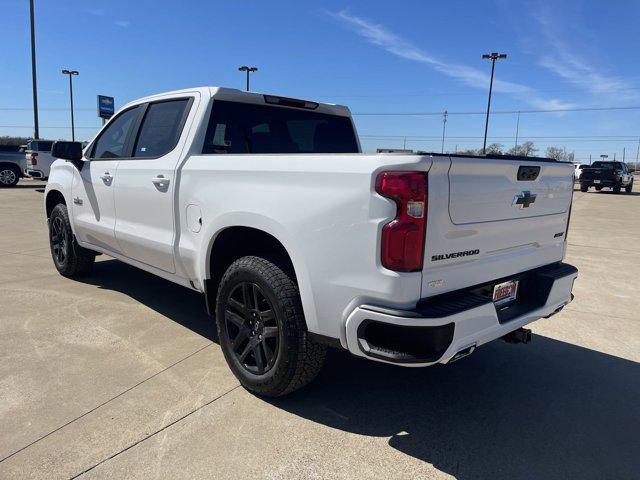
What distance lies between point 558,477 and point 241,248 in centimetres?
225

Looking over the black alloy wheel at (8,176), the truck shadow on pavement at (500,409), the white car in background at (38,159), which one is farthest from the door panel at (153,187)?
the black alloy wheel at (8,176)

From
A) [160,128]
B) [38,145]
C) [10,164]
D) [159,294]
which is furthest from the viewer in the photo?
[10,164]

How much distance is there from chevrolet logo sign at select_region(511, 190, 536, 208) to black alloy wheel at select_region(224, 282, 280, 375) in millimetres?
1532

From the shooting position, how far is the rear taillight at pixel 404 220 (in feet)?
7.30

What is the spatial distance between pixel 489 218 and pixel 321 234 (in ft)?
2.99

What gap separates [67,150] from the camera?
183 inches

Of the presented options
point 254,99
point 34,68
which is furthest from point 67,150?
point 34,68

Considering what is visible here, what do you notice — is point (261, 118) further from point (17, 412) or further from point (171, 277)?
point (17, 412)

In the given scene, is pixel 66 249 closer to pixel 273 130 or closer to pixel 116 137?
pixel 116 137

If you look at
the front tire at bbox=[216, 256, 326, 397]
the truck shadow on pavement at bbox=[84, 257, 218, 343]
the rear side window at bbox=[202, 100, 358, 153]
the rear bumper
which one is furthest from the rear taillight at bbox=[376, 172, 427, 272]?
the truck shadow on pavement at bbox=[84, 257, 218, 343]

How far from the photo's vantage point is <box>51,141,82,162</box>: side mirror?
461 cm

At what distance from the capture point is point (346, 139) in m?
4.56

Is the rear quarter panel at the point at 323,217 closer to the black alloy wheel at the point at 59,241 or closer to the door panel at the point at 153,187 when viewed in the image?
the door panel at the point at 153,187

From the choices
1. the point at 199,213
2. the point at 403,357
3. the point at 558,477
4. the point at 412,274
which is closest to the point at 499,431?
the point at 558,477
